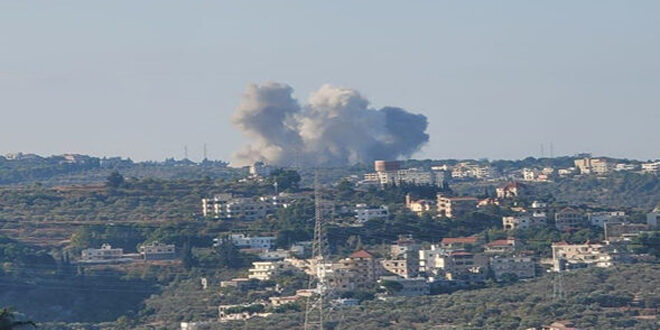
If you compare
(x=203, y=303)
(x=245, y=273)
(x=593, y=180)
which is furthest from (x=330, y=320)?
(x=593, y=180)

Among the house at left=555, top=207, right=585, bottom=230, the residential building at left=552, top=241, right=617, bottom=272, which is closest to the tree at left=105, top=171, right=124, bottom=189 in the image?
the house at left=555, top=207, right=585, bottom=230

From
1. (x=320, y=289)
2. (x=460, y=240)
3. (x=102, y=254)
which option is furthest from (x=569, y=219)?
(x=320, y=289)

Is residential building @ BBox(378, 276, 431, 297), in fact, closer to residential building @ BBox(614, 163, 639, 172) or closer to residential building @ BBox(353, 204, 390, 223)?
residential building @ BBox(353, 204, 390, 223)

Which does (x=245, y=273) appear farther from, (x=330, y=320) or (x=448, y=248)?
(x=330, y=320)

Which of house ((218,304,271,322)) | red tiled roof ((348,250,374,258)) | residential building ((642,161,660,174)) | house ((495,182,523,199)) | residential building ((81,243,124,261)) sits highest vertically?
residential building ((642,161,660,174))

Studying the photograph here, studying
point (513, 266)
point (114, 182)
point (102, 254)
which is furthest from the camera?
point (114, 182)

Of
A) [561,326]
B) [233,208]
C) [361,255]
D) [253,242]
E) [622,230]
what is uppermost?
[233,208]

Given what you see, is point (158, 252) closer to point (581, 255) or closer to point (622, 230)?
point (581, 255)
